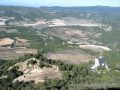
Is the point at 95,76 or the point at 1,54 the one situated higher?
the point at 95,76

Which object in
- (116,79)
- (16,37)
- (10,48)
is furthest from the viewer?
(16,37)

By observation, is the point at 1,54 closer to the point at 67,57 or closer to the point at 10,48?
the point at 10,48

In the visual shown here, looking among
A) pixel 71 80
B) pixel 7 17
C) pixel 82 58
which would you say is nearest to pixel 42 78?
pixel 71 80

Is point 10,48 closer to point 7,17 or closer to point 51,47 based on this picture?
point 51,47

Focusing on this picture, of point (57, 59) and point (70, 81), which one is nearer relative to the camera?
point (70, 81)

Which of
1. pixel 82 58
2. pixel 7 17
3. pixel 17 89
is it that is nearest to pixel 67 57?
pixel 82 58

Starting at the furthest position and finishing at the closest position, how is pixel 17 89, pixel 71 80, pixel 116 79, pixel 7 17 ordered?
pixel 7 17
pixel 116 79
pixel 71 80
pixel 17 89

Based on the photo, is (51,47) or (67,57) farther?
(51,47)

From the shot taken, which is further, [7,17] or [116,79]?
[7,17]

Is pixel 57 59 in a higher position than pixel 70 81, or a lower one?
lower
